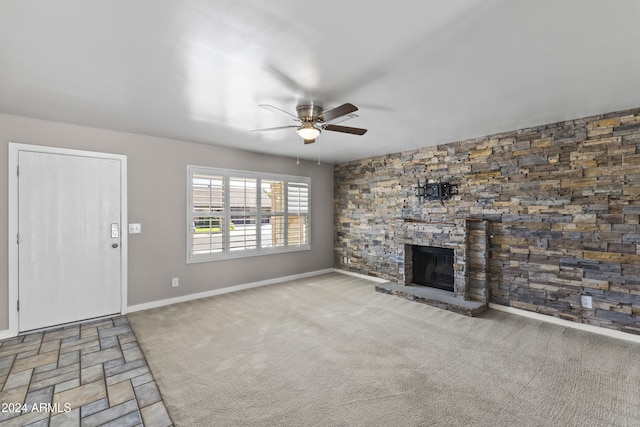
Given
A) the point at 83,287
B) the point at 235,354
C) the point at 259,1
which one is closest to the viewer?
the point at 259,1

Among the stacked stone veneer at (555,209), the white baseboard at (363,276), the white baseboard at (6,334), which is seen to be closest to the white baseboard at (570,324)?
the stacked stone veneer at (555,209)

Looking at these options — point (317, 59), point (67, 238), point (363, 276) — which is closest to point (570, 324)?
point (363, 276)

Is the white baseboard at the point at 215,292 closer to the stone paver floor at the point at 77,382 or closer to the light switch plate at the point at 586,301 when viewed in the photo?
the stone paver floor at the point at 77,382

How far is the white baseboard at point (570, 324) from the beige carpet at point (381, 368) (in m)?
0.11

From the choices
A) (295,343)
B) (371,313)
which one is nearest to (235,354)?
(295,343)

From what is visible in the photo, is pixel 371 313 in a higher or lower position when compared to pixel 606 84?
lower

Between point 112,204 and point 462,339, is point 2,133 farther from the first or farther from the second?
point 462,339

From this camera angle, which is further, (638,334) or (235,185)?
(235,185)

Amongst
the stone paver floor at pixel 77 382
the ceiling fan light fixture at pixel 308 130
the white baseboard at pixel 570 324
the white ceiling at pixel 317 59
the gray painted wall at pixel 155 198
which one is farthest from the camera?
the gray painted wall at pixel 155 198

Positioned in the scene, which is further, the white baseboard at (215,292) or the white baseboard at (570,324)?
the white baseboard at (215,292)

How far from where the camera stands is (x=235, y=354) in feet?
9.46

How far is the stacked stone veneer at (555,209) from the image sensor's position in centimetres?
323

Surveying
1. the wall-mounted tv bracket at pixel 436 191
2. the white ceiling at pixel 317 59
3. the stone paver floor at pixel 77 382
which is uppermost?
the white ceiling at pixel 317 59

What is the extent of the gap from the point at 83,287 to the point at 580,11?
17.6 feet
